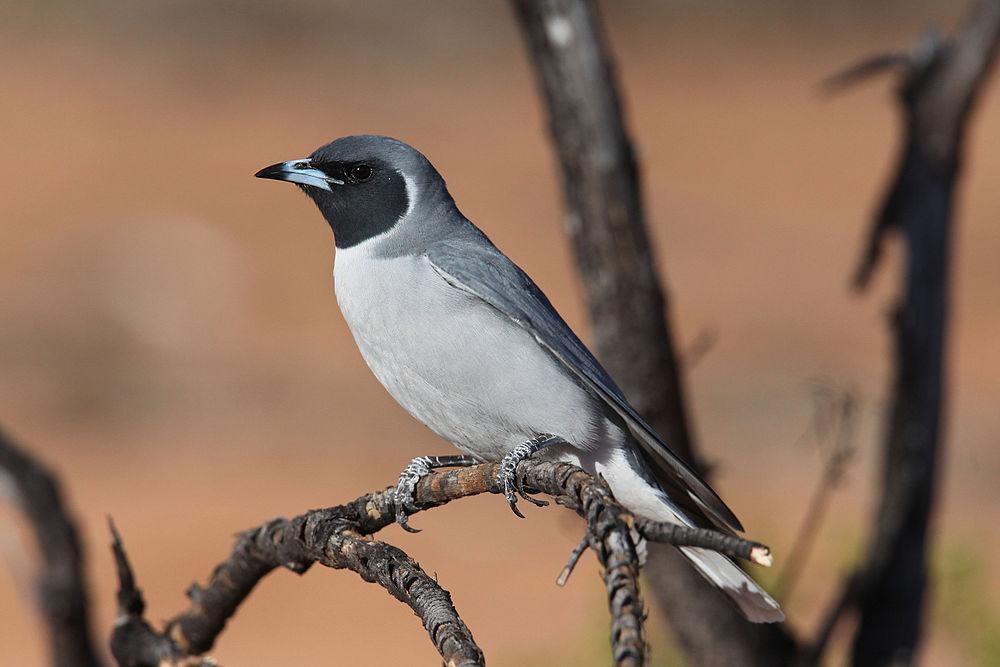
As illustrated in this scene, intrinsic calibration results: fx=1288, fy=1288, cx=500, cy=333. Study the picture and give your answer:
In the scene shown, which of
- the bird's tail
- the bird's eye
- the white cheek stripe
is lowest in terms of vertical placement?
the bird's tail

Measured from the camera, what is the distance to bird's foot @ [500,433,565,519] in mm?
2834

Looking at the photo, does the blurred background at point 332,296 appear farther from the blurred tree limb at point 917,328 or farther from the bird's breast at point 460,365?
the bird's breast at point 460,365

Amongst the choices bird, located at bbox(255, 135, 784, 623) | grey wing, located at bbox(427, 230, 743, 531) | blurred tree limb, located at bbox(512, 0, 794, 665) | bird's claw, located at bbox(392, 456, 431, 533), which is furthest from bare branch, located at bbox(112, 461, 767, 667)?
blurred tree limb, located at bbox(512, 0, 794, 665)

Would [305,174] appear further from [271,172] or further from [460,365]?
[460,365]

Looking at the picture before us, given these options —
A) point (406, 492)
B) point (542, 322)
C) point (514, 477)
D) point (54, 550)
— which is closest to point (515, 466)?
point (514, 477)

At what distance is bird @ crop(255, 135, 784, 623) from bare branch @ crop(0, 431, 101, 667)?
3.75 ft

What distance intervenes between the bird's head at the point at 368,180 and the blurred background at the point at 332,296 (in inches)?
36.6

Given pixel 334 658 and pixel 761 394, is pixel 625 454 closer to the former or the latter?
pixel 334 658

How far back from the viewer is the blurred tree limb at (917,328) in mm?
4820

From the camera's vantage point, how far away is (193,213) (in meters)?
14.7

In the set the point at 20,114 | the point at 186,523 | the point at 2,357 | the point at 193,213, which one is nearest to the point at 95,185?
the point at 193,213

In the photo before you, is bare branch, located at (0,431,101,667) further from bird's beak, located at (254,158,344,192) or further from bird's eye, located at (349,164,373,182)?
bird's eye, located at (349,164,373,182)

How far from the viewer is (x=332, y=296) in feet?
42.8

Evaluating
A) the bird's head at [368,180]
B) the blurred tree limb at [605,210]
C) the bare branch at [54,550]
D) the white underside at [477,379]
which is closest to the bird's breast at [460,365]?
the white underside at [477,379]
